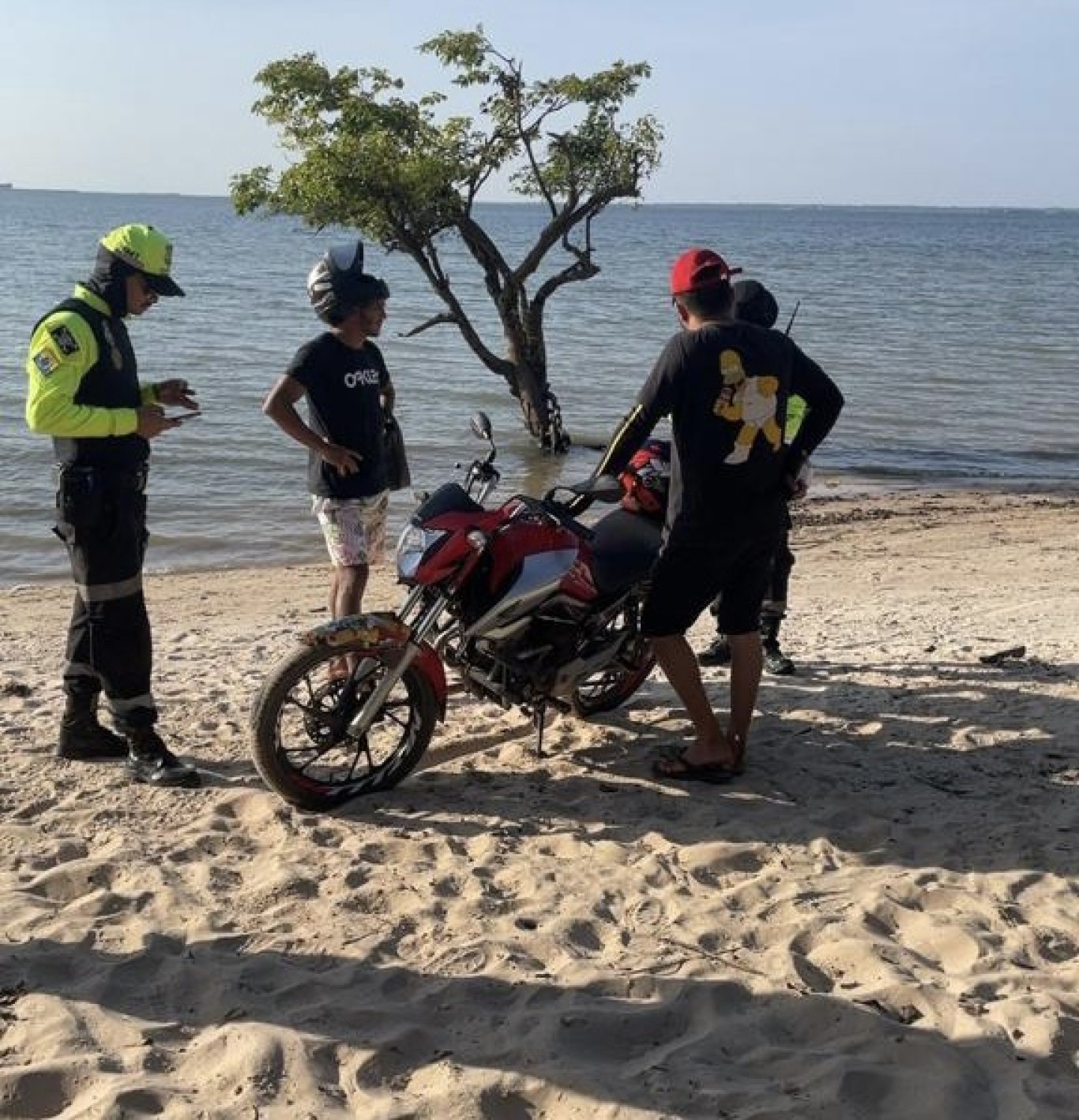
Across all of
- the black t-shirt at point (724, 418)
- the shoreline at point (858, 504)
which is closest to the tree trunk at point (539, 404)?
the shoreline at point (858, 504)

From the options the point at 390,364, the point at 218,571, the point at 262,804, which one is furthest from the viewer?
the point at 390,364

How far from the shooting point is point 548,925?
3898 millimetres

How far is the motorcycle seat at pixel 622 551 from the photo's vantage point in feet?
16.5

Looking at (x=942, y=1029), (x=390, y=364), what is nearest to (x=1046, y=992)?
(x=942, y=1029)

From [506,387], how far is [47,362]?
60.8ft

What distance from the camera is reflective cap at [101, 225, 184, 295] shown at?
4.70 meters

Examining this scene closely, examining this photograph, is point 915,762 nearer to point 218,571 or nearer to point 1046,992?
point 1046,992

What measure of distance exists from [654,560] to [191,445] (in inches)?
505

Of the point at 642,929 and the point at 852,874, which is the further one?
the point at 852,874

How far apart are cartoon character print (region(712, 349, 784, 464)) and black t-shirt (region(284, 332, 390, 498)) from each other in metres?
1.68

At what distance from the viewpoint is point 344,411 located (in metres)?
5.53

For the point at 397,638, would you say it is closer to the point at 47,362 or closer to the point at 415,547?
the point at 415,547

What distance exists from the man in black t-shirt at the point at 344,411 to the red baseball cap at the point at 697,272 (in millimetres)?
1436

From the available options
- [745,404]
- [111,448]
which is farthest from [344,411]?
[745,404]
